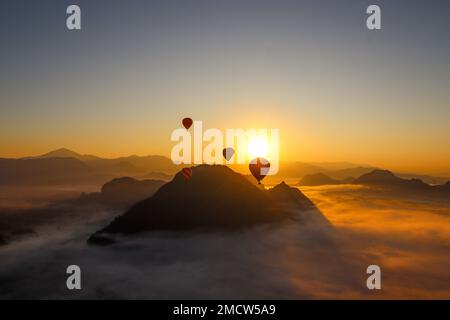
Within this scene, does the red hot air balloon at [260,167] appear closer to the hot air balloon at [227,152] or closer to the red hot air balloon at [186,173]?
the hot air balloon at [227,152]

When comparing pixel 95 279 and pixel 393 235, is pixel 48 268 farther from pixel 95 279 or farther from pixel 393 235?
pixel 393 235

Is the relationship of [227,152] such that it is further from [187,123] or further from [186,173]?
[187,123]

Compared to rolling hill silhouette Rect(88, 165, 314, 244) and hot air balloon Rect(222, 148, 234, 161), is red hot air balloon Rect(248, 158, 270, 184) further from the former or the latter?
hot air balloon Rect(222, 148, 234, 161)

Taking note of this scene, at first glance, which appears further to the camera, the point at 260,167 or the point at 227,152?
the point at 260,167

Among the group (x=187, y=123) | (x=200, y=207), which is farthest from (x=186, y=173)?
(x=187, y=123)

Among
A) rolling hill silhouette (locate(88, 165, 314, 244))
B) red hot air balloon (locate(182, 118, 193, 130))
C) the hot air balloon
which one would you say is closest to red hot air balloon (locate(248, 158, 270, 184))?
rolling hill silhouette (locate(88, 165, 314, 244))

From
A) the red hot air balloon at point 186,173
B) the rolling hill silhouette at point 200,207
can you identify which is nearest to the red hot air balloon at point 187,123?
the red hot air balloon at point 186,173
